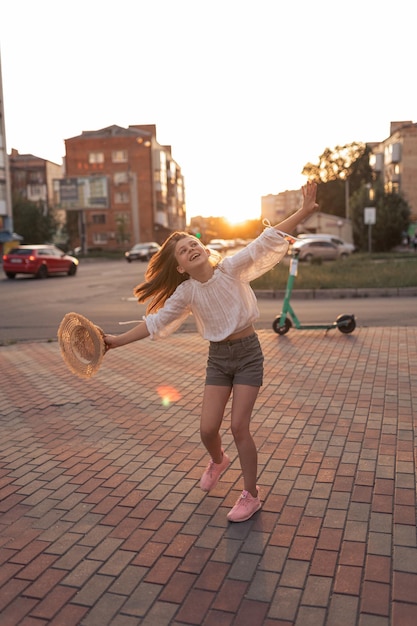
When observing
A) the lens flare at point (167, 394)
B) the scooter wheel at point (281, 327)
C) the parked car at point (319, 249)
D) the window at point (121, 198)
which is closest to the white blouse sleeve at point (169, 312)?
the lens flare at point (167, 394)

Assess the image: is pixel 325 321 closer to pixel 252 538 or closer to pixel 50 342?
pixel 50 342

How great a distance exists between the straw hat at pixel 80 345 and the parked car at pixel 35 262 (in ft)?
87.7

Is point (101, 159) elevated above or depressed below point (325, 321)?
above

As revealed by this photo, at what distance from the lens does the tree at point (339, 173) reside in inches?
3642

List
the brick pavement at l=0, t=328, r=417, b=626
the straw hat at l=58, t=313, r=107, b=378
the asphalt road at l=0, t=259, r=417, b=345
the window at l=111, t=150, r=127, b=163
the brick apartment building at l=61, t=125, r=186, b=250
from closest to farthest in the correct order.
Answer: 1. the brick pavement at l=0, t=328, r=417, b=626
2. the straw hat at l=58, t=313, r=107, b=378
3. the asphalt road at l=0, t=259, r=417, b=345
4. the brick apartment building at l=61, t=125, r=186, b=250
5. the window at l=111, t=150, r=127, b=163

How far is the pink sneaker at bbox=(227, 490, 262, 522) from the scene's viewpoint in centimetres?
367

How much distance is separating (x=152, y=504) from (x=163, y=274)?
128cm

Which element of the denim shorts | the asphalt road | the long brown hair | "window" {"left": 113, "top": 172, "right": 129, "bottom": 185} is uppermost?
"window" {"left": 113, "top": 172, "right": 129, "bottom": 185}

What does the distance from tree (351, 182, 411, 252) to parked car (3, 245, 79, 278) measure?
80.1ft

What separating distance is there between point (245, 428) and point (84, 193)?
2635 inches

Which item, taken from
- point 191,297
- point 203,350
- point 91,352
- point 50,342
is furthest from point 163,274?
point 50,342

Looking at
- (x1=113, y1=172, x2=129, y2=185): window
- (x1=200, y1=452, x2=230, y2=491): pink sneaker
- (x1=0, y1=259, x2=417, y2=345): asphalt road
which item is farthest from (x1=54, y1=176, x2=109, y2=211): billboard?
(x1=200, y1=452, x2=230, y2=491): pink sneaker

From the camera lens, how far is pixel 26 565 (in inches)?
128

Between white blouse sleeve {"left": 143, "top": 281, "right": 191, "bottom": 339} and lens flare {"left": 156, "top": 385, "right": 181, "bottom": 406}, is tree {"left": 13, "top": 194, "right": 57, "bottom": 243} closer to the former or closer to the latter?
lens flare {"left": 156, "top": 385, "right": 181, "bottom": 406}
